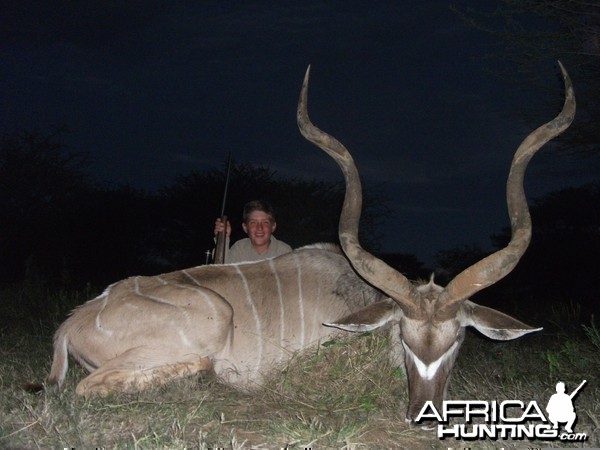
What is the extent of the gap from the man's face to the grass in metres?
1.37

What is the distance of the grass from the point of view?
2.31 m

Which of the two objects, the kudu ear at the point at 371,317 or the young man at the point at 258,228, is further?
the young man at the point at 258,228

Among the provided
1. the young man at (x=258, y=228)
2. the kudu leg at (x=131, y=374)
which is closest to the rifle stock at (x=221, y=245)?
the young man at (x=258, y=228)

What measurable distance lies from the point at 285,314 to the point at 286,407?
26.2 inches

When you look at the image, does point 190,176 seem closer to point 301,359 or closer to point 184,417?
point 301,359

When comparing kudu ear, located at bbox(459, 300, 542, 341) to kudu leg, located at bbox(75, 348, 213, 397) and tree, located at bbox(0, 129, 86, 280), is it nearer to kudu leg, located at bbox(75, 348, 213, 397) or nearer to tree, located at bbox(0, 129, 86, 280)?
kudu leg, located at bbox(75, 348, 213, 397)

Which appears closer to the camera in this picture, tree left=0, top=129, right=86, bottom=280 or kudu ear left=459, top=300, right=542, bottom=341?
kudu ear left=459, top=300, right=542, bottom=341

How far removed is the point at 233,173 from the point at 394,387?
787 cm

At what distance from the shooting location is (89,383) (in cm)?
289

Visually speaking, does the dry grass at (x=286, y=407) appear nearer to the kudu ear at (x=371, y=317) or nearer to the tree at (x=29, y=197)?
the kudu ear at (x=371, y=317)

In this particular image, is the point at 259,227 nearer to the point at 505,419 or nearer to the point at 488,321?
the point at 488,321

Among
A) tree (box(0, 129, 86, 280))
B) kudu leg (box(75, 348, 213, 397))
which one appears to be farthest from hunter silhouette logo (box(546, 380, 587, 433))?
tree (box(0, 129, 86, 280))

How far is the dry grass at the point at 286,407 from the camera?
231cm

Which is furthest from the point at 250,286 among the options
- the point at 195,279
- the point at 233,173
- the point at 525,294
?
the point at 525,294
